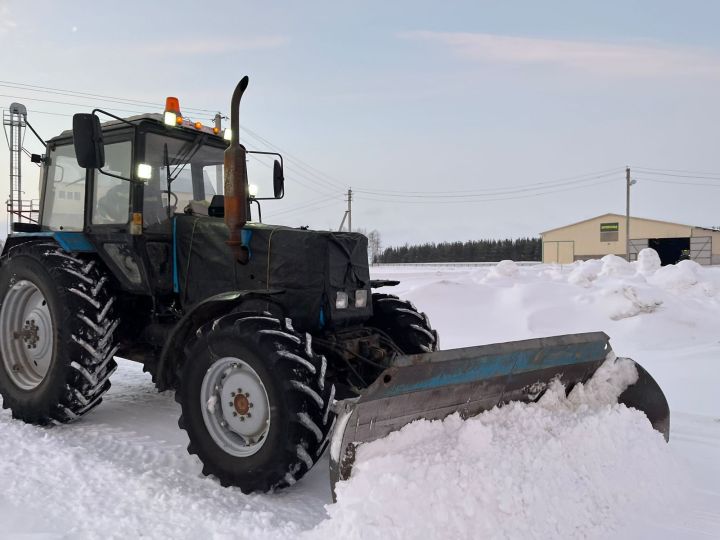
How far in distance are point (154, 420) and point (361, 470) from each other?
2.85 metres

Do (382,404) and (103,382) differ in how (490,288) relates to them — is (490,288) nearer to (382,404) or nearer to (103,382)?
(103,382)

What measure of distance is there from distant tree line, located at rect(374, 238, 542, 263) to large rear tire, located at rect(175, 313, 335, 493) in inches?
2136

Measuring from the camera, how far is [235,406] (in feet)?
11.8

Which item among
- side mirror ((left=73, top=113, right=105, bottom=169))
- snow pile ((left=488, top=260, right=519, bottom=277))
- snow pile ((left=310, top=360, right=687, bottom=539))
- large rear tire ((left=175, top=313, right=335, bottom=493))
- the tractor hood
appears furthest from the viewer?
snow pile ((left=488, top=260, right=519, bottom=277))

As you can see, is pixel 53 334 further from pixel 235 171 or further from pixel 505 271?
pixel 505 271

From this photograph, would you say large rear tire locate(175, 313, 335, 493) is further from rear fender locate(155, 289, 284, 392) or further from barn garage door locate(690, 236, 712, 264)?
barn garage door locate(690, 236, 712, 264)

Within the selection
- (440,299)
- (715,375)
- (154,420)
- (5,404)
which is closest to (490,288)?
(440,299)

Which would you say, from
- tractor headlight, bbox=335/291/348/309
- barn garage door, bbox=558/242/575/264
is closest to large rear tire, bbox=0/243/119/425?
tractor headlight, bbox=335/291/348/309

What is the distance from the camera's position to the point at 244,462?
11.3ft

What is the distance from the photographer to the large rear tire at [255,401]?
324 centimetres

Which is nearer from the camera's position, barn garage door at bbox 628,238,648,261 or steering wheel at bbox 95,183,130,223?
steering wheel at bbox 95,183,130,223

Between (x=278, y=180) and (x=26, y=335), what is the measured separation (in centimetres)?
265

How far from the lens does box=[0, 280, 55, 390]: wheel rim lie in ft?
16.6

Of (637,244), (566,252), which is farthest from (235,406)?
(566,252)
